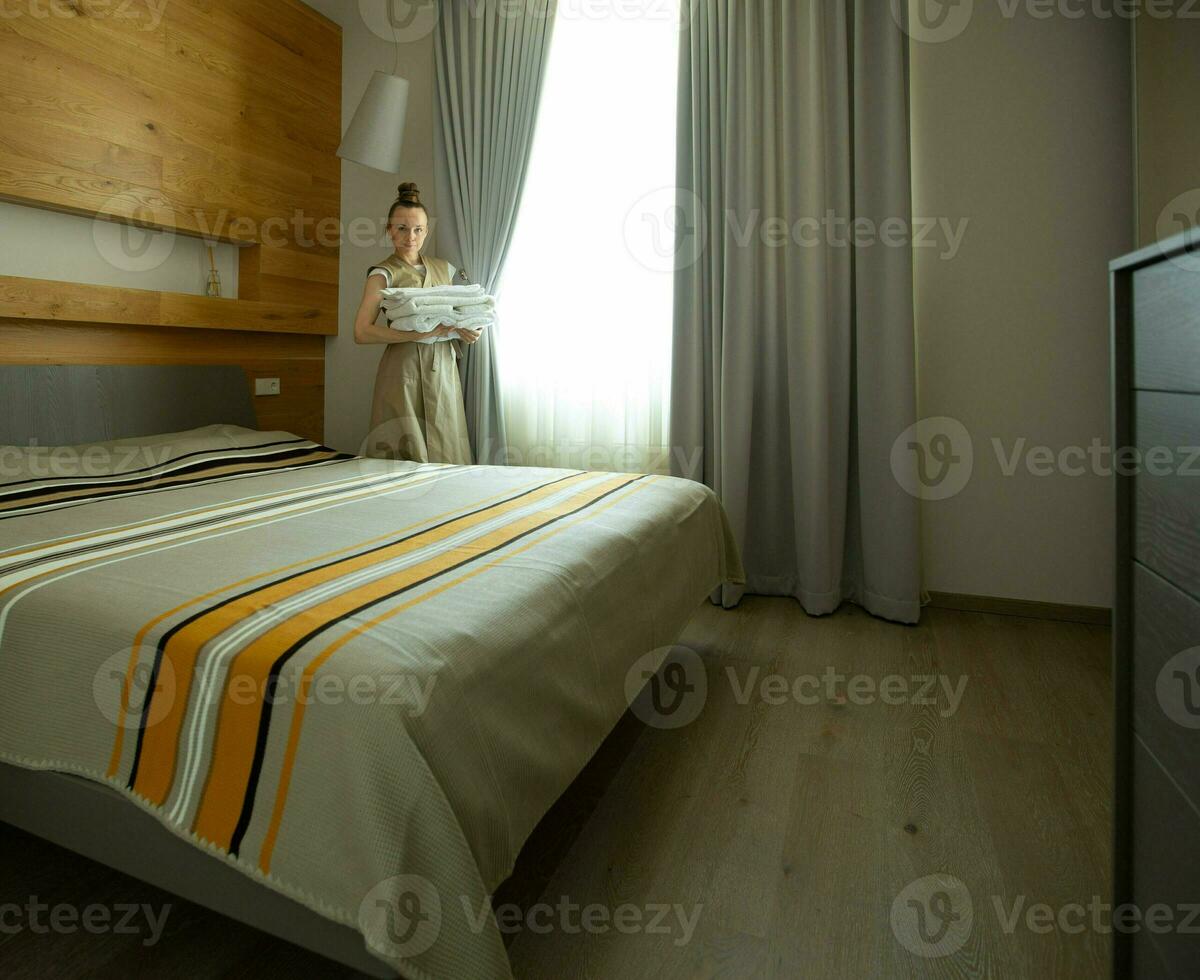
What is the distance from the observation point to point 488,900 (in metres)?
0.93

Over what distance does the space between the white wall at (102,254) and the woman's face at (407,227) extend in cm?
76

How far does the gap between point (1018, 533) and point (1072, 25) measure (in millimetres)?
1798

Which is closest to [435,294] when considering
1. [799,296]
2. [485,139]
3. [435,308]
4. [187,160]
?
[435,308]

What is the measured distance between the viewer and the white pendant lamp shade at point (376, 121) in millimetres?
3045

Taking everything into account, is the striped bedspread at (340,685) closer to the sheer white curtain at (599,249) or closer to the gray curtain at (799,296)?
the gray curtain at (799,296)

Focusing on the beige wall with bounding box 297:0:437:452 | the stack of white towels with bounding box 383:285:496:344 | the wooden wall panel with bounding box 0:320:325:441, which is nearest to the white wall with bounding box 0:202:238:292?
the wooden wall panel with bounding box 0:320:325:441

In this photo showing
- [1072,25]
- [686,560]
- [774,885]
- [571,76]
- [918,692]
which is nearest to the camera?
[774,885]

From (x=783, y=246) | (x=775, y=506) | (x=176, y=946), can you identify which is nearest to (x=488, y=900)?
(x=176, y=946)

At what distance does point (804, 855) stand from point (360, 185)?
3392mm

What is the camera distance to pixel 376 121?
3.06 meters

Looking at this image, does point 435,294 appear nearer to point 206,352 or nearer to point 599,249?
point 599,249

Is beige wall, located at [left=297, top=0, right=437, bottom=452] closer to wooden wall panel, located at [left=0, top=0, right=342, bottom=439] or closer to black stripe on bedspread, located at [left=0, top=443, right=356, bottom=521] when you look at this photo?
wooden wall panel, located at [left=0, top=0, right=342, bottom=439]

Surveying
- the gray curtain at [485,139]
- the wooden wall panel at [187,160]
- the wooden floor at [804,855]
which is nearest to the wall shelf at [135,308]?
the wooden wall panel at [187,160]

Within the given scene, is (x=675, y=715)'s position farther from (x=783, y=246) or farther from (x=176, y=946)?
(x=783, y=246)
